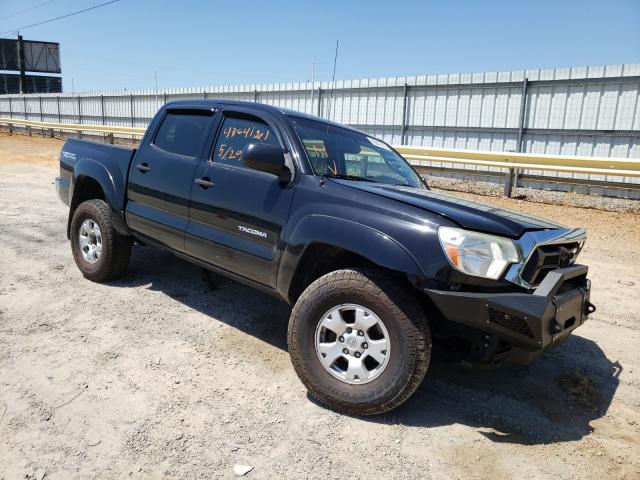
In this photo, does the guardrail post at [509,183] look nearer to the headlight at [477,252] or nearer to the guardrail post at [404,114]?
the guardrail post at [404,114]

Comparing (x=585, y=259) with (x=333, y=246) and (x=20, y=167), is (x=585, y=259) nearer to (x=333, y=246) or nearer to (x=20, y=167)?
(x=333, y=246)

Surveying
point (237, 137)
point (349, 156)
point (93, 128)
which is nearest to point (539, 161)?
point (349, 156)

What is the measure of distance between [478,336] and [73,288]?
3.81 meters

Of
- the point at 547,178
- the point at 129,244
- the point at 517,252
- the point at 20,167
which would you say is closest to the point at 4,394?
the point at 129,244

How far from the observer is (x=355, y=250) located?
9.18 ft

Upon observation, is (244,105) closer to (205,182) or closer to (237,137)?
(237,137)

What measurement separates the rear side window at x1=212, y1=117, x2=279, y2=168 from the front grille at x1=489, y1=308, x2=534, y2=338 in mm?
1958

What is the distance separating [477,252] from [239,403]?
1.65 meters

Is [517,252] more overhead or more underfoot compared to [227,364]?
more overhead

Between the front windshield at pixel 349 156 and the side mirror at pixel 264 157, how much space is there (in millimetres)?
274

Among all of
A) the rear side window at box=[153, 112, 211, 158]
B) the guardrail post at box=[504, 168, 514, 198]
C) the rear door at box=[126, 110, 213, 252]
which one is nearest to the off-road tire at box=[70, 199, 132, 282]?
the rear door at box=[126, 110, 213, 252]

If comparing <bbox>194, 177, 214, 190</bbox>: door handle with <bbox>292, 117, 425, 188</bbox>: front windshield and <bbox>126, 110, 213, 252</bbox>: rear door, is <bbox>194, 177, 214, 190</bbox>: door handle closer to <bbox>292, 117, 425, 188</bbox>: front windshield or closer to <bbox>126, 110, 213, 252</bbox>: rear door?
<bbox>126, 110, 213, 252</bbox>: rear door

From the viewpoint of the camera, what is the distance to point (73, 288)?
15.2 feet

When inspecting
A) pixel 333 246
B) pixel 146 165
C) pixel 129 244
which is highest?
pixel 146 165
